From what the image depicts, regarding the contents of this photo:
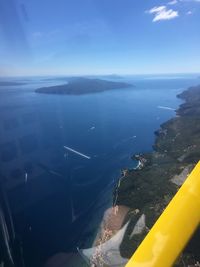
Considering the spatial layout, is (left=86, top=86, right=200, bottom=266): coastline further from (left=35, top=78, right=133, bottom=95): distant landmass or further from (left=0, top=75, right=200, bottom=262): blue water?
(left=35, top=78, right=133, bottom=95): distant landmass

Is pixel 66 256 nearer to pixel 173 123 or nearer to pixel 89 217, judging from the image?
pixel 89 217

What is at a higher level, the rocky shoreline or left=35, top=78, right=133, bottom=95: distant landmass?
left=35, top=78, right=133, bottom=95: distant landmass

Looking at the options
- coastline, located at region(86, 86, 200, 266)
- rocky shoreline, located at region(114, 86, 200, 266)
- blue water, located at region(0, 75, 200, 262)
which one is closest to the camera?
coastline, located at region(86, 86, 200, 266)

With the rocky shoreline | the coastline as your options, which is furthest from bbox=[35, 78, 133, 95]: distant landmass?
the coastline

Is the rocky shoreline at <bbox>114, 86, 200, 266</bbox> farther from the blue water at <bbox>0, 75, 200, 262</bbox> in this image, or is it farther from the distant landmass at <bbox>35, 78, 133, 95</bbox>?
the distant landmass at <bbox>35, 78, 133, 95</bbox>

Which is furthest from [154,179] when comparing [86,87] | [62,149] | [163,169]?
[86,87]

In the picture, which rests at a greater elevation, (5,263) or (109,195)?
(5,263)

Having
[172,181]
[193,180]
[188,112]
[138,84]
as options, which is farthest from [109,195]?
[138,84]

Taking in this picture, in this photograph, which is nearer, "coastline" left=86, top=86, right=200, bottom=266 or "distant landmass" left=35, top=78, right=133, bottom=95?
"coastline" left=86, top=86, right=200, bottom=266

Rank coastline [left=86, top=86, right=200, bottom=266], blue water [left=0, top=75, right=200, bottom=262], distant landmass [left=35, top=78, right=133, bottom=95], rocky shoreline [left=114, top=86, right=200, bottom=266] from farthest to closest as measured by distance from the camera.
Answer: distant landmass [left=35, top=78, right=133, bottom=95] → blue water [left=0, top=75, right=200, bottom=262] → rocky shoreline [left=114, top=86, right=200, bottom=266] → coastline [left=86, top=86, right=200, bottom=266]
